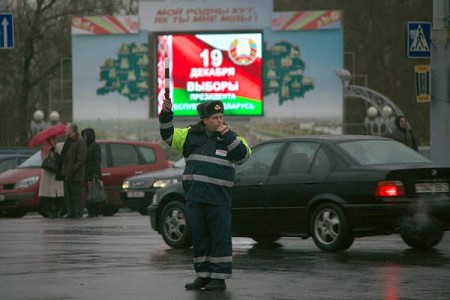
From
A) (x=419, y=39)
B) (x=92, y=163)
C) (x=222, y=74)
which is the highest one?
(x=222, y=74)

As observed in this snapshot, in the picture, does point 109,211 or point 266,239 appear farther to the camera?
point 109,211

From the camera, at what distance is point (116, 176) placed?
2886cm

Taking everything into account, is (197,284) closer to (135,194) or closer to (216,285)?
(216,285)

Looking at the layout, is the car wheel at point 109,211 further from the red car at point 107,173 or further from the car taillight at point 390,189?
the car taillight at point 390,189

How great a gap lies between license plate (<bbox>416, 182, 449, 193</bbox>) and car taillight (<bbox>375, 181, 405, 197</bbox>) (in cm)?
21

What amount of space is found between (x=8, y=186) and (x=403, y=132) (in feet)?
27.8

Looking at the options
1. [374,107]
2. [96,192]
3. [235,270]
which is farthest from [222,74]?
[235,270]

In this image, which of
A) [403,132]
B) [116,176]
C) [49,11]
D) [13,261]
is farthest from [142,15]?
[13,261]

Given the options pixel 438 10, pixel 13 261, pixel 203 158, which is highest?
pixel 438 10

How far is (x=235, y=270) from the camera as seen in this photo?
13.8 m

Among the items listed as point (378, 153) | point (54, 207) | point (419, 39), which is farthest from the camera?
point (54, 207)

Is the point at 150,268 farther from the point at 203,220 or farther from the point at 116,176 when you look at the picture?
the point at 116,176

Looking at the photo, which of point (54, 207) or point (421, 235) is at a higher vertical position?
point (421, 235)

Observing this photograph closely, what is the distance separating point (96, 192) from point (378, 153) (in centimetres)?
1101
